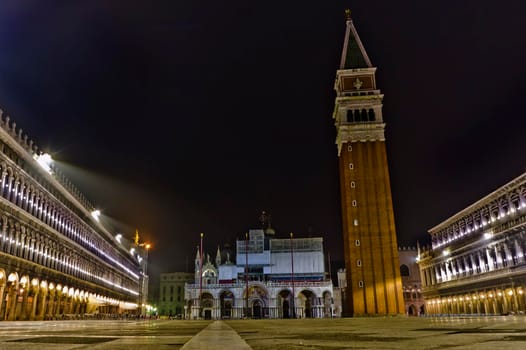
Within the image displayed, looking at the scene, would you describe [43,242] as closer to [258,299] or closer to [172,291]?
[258,299]

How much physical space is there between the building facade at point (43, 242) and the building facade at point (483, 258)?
147ft

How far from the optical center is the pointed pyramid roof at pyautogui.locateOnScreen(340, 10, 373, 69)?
62716 mm

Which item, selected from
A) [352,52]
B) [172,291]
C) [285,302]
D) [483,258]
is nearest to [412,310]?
[285,302]

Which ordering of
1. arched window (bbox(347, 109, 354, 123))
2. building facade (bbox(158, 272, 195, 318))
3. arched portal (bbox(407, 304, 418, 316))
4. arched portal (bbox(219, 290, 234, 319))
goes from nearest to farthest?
arched window (bbox(347, 109, 354, 123)) → arched portal (bbox(219, 290, 234, 319)) → arched portal (bbox(407, 304, 418, 316)) → building facade (bbox(158, 272, 195, 318))

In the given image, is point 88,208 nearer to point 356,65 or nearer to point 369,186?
point 369,186

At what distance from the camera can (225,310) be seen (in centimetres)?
7900

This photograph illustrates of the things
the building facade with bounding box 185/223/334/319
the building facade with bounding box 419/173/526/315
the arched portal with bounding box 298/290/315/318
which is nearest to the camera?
the building facade with bounding box 419/173/526/315

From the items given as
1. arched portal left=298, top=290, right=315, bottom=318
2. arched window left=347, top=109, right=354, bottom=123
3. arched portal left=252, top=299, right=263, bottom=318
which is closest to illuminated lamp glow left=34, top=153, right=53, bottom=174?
arched window left=347, top=109, right=354, bottom=123

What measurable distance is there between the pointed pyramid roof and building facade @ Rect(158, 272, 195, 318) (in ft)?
249

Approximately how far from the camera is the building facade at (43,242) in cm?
3253

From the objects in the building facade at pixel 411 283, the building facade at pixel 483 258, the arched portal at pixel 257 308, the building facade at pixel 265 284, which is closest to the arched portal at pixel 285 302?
the building facade at pixel 265 284

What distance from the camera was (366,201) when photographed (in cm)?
5359

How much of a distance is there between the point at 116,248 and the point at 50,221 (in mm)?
38169

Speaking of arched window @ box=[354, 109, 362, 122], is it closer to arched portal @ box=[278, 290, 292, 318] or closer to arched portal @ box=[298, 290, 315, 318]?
arched portal @ box=[298, 290, 315, 318]
